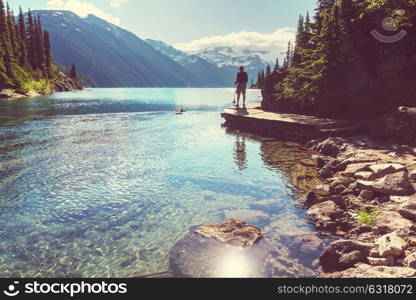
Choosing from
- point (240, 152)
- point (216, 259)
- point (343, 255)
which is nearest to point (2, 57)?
point (240, 152)

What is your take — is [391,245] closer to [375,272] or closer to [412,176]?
[375,272]

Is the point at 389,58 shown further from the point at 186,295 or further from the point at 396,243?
the point at 186,295

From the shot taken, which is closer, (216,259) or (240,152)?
(216,259)

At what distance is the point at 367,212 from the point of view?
31.7ft

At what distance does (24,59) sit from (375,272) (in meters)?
115

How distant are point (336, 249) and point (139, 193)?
7466 millimetres

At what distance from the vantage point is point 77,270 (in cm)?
705

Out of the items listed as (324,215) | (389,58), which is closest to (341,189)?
(324,215)

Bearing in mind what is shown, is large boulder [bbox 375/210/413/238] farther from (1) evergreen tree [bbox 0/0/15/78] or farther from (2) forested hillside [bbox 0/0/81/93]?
(1) evergreen tree [bbox 0/0/15/78]

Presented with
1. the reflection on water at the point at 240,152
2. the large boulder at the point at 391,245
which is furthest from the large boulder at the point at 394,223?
the reflection on water at the point at 240,152

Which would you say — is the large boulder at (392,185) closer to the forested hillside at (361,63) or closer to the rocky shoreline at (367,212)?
the rocky shoreline at (367,212)

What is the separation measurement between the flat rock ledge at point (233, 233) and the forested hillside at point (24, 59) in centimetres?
8380

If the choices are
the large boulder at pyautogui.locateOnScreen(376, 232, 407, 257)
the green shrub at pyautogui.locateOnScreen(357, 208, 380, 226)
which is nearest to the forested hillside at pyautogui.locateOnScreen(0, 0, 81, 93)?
the green shrub at pyautogui.locateOnScreen(357, 208, 380, 226)

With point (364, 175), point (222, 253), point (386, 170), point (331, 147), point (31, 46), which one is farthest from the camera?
point (31, 46)
